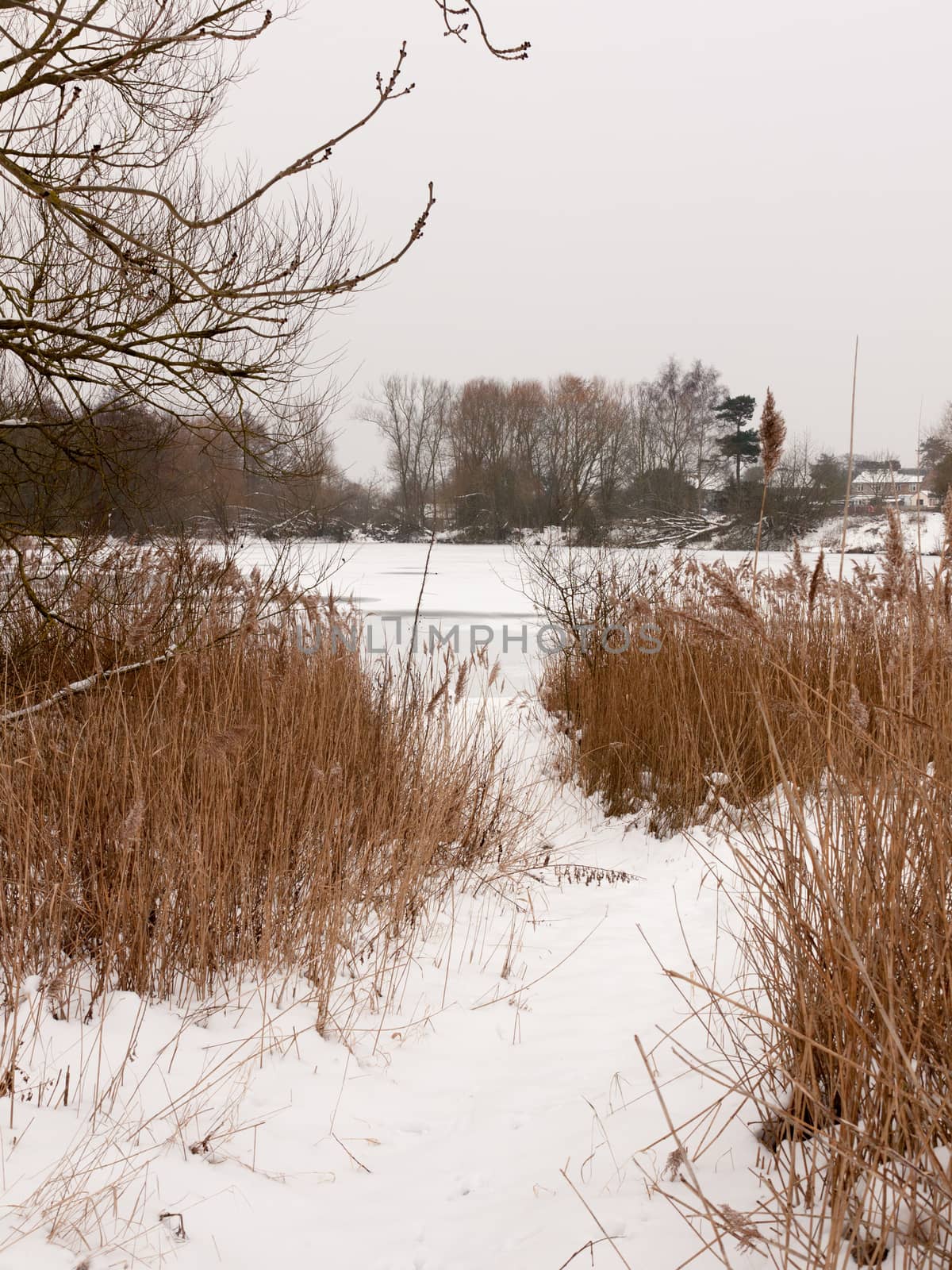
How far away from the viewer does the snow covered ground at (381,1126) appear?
1.53 m

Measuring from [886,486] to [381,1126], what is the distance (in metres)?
2.52

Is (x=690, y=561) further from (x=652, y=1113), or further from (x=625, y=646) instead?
(x=652, y=1113)

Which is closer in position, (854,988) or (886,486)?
Answer: (854,988)

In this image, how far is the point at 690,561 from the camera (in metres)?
7.13

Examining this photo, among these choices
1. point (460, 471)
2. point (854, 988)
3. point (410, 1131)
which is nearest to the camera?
point (854, 988)

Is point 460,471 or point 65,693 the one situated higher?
point 460,471

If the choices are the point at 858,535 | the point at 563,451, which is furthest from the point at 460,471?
the point at 858,535

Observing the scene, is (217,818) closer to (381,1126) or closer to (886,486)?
(381,1126)

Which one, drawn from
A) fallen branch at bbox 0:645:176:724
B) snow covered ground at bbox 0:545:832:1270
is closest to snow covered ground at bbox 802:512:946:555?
snow covered ground at bbox 0:545:832:1270

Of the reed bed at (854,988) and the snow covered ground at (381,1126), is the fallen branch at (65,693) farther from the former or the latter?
the reed bed at (854,988)

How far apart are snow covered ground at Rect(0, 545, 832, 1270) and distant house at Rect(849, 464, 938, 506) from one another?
1.10 meters

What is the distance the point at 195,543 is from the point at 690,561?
4289 millimetres

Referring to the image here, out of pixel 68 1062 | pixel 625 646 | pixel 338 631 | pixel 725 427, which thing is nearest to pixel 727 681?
pixel 625 646

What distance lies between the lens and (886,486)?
9.03ft
